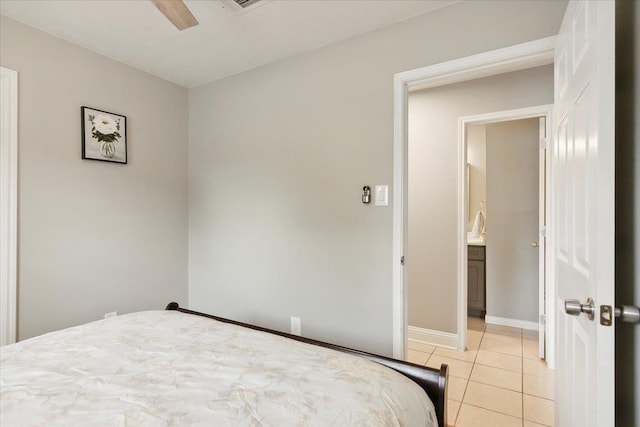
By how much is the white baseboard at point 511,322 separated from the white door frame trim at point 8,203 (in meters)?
4.21

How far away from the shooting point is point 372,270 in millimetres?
2209

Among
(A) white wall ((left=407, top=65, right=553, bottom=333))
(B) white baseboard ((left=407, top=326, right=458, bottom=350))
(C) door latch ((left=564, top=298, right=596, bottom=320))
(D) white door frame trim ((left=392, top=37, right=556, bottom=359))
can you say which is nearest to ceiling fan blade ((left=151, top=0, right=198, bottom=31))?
(D) white door frame trim ((left=392, top=37, right=556, bottom=359))

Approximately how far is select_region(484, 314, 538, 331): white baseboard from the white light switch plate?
8.23 feet

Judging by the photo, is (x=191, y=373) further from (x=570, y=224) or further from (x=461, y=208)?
(x=461, y=208)

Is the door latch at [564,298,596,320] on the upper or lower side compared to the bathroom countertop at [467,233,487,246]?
upper

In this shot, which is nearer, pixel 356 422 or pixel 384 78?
pixel 356 422

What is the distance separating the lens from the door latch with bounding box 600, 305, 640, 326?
0.87 m

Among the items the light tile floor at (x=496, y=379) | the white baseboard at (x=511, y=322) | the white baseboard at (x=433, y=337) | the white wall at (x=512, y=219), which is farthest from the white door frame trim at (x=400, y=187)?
the white baseboard at (x=511, y=322)

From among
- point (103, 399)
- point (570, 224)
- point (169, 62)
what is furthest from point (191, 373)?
point (169, 62)

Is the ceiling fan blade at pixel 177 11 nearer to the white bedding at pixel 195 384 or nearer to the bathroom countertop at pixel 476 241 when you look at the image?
the white bedding at pixel 195 384

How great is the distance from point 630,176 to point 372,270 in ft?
4.67

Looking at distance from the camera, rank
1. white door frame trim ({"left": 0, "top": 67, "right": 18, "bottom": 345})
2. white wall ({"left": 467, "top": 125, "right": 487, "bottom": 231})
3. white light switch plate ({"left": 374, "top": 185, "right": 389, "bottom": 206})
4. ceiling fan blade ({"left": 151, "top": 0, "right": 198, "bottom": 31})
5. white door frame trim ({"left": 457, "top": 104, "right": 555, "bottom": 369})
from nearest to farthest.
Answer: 1. ceiling fan blade ({"left": 151, "top": 0, "right": 198, "bottom": 31})
2. white door frame trim ({"left": 0, "top": 67, "right": 18, "bottom": 345})
3. white light switch plate ({"left": 374, "top": 185, "right": 389, "bottom": 206})
4. white door frame trim ({"left": 457, "top": 104, "right": 555, "bottom": 369})
5. white wall ({"left": 467, "top": 125, "right": 487, "bottom": 231})

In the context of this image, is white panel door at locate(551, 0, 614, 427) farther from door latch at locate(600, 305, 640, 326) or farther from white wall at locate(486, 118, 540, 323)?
white wall at locate(486, 118, 540, 323)

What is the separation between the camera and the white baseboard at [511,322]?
11.4 ft
